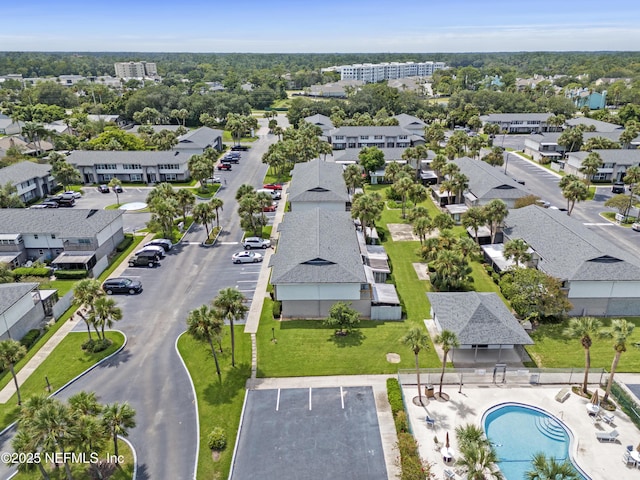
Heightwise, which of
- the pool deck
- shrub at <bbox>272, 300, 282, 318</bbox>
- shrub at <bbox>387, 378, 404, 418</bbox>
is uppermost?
shrub at <bbox>272, 300, 282, 318</bbox>

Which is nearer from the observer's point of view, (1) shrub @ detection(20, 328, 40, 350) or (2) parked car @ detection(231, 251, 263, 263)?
(1) shrub @ detection(20, 328, 40, 350)

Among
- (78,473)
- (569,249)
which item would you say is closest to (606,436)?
(569,249)

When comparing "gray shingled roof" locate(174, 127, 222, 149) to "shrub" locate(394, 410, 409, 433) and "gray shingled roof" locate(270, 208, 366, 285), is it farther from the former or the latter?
"shrub" locate(394, 410, 409, 433)

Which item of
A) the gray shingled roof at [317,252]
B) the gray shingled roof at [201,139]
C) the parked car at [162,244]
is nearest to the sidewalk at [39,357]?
the parked car at [162,244]

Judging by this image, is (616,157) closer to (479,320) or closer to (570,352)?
(570,352)

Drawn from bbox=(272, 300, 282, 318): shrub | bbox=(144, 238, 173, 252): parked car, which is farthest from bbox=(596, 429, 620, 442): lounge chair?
bbox=(144, 238, 173, 252): parked car

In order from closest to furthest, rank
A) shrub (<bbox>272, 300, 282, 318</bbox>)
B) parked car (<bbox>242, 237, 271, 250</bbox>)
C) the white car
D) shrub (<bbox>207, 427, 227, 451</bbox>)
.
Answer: shrub (<bbox>207, 427, 227, 451</bbox>)
shrub (<bbox>272, 300, 282, 318</bbox>)
parked car (<bbox>242, 237, 271, 250</bbox>)
the white car

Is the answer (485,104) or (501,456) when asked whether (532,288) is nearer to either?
(501,456)
